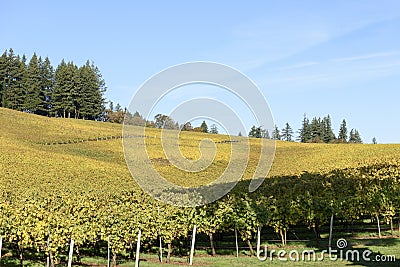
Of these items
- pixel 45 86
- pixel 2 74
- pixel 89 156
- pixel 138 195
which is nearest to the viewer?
pixel 138 195

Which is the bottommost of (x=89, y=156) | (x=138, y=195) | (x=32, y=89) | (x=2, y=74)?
(x=138, y=195)

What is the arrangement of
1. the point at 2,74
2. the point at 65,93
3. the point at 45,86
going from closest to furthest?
the point at 65,93, the point at 2,74, the point at 45,86

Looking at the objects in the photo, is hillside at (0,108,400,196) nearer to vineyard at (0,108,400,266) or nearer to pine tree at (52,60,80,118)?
vineyard at (0,108,400,266)

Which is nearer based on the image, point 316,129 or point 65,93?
point 65,93

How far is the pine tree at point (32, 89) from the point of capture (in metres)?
111

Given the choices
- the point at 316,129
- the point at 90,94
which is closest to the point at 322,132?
the point at 316,129

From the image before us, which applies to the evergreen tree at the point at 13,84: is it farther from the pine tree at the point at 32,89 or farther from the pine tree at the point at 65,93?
the pine tree at the point at 65,93

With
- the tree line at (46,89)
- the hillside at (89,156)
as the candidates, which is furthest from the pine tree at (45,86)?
the hillside at (89,156)

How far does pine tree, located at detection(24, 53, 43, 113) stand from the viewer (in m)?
111

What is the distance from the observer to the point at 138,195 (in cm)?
3447

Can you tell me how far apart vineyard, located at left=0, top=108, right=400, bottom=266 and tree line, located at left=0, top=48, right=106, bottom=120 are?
1915cm

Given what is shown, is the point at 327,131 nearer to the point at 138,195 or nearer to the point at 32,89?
the point at 32,89

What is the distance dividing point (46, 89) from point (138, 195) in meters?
90.0

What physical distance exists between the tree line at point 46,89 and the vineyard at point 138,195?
19.2m
